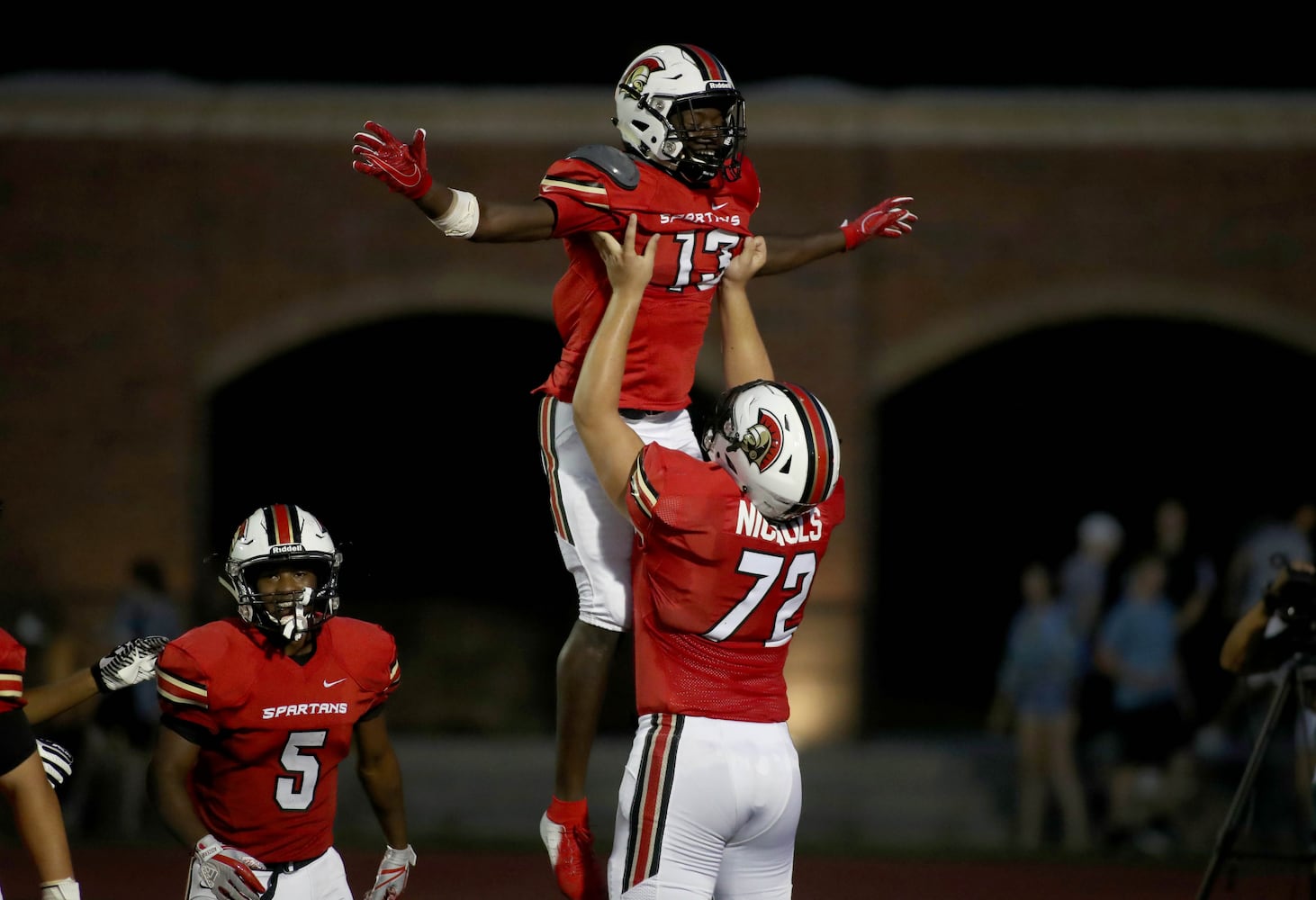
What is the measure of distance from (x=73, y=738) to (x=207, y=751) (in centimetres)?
594

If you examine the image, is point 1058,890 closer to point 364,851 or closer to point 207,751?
point 364,851

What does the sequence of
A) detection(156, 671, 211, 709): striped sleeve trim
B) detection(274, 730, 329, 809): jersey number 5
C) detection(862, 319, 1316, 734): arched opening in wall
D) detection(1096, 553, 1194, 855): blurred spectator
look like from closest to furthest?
1. detection(156, 671, 211, 709): striped sleeve trim
2. detection(274, 730, 329, 809): jersey number 5
3. detection(1096, 553, 1194, 855): blurred spectator
4. detection(862, 319, 1316, 734): arched opening in wall

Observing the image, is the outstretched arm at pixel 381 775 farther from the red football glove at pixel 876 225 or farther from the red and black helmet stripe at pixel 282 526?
the red football glove at pixel 876 225

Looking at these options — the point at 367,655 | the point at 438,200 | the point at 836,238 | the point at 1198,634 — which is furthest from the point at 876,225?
the point at 1198,634

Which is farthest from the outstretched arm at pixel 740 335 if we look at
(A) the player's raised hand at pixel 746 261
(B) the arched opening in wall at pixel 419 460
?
(B) the arched opening in wall at pixel 419 460

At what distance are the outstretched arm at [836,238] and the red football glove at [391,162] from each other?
4.43 feet

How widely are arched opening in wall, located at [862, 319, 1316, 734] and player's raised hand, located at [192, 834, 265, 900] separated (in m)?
11.5

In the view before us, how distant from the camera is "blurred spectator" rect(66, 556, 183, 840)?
9961 mm

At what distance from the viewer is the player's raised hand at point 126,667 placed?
4547 millimetres

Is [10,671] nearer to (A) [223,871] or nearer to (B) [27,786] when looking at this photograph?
(B) [27,786]

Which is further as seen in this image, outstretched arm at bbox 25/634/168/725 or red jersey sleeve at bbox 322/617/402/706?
red jersey sleeve at bbox 322/617/402/706

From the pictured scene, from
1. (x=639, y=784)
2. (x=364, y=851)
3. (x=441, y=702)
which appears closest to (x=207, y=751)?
(x=639, y=784)

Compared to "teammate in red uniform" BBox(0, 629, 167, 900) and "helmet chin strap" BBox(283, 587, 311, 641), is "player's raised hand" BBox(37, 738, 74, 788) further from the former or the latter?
"helmet chin strap" BBox(283, 587, 311, 641)

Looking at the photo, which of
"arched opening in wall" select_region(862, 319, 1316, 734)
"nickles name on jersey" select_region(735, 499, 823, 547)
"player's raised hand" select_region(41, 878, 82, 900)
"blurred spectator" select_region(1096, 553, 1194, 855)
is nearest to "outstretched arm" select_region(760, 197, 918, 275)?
"nickles name on jersey" select_region(735, 499, 823, 547)
